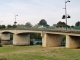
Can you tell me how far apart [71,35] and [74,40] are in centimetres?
260

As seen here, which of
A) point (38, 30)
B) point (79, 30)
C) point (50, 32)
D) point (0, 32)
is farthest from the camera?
point (0, 32)

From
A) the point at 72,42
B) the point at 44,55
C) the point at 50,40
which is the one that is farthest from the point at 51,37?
the point at 44,55

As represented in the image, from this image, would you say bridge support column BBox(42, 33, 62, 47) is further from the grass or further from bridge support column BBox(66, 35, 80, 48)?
the grass

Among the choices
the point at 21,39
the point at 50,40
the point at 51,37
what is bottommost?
the point at 21,39

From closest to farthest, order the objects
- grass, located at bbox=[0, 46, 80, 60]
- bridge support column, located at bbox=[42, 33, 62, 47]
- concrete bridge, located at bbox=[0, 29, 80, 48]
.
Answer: grass, located at bbox=[0, 46, 80, 60], concrete bridge, located at bbox=[0, 29, 80, 48], bridge support column, located at bbox=[42, 33, 62, 47]

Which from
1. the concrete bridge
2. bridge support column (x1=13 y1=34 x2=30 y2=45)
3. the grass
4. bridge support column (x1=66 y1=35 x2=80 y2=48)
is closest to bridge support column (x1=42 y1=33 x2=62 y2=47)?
the concrete bridge

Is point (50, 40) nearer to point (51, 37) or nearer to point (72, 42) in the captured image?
point (51, 37)

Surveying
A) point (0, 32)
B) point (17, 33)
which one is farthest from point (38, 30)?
point (0, 32)

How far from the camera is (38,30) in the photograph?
64.7m

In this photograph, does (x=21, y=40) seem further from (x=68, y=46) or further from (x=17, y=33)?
(x=68, y=46)

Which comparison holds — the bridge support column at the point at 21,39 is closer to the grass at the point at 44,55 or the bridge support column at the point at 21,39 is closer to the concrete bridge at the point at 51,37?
the concrete bridge at the point at 51,37

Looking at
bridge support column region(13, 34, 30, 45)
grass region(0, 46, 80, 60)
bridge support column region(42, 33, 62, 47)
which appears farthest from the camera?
bridge support column region(13, 34, 30, 45)

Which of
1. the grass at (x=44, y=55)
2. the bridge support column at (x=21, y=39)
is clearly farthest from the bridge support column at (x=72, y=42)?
the bridge support column at (x=21, y=39)

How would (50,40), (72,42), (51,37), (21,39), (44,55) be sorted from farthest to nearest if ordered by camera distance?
(21,39) < (51,37) < (50,40) < (72,42) < (44,55)
